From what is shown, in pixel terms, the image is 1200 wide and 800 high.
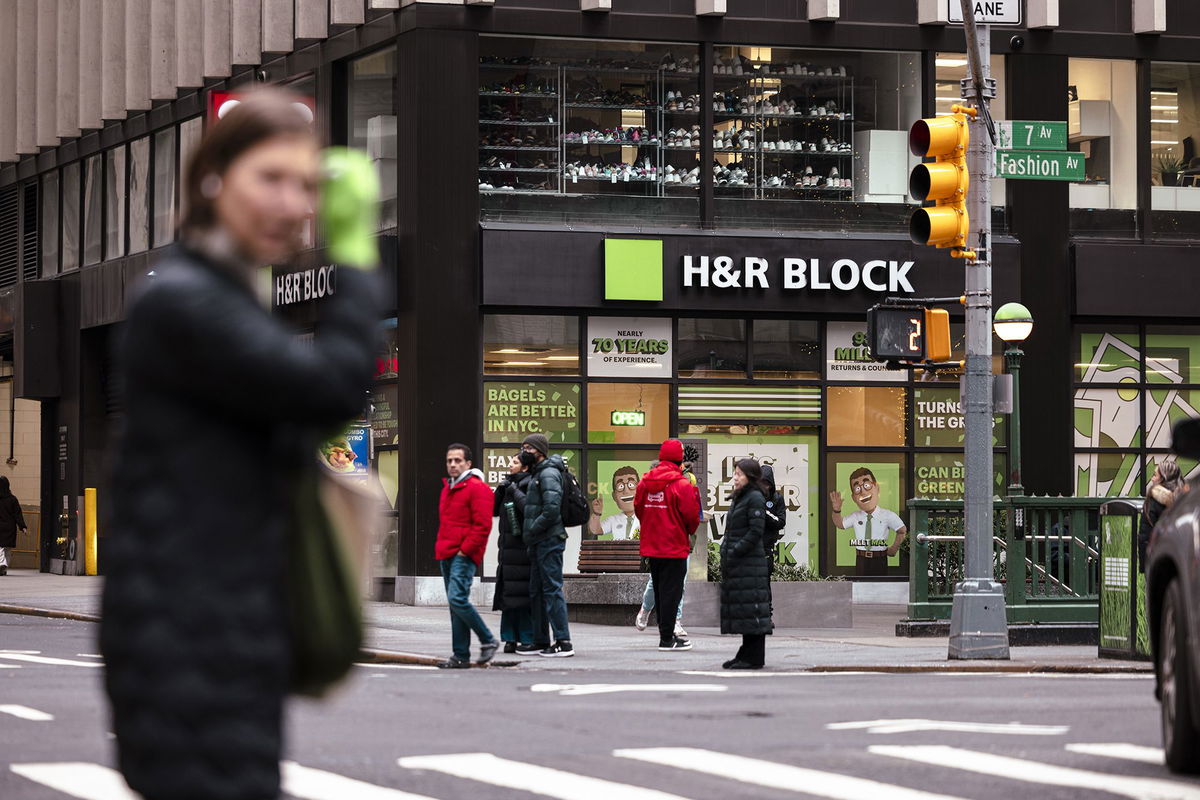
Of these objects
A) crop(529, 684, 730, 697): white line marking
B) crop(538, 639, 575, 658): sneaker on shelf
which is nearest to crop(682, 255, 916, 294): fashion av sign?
crop(538, 639, 575, 658): sneaker on shelf

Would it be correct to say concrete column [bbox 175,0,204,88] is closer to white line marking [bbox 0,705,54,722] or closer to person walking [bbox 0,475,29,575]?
person walking [bbox 0,475,29,575]

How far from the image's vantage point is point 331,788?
879 cm

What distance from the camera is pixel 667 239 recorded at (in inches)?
1100

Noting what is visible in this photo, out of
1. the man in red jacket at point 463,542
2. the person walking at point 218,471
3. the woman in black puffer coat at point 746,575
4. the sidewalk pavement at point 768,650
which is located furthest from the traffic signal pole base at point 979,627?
the person walking at point 218,471

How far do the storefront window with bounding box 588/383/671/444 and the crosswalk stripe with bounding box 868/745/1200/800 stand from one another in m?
17.7

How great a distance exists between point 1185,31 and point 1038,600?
12.9 m

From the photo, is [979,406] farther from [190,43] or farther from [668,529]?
[190,43]

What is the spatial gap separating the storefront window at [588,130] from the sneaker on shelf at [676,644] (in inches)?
398

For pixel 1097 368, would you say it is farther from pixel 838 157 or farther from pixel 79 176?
pixel 79 176

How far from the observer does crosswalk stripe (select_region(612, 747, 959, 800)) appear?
8.49 m

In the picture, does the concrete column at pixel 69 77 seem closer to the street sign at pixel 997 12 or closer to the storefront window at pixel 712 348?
the storefront window at pixel 712 348

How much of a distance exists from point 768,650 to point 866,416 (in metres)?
10.5

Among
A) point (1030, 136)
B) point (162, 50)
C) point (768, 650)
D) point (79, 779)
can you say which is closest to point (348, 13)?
point (162, 50)

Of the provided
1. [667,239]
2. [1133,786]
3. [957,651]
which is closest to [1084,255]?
[667,239]
